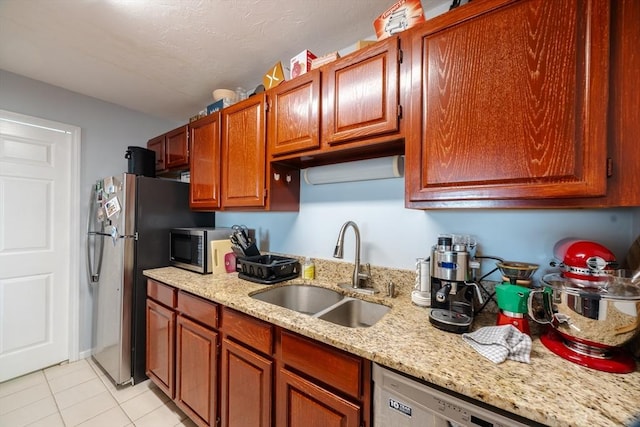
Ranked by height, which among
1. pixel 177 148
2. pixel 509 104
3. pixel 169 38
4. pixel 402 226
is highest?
pixel 169 38

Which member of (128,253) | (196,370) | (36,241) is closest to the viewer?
(196,370)

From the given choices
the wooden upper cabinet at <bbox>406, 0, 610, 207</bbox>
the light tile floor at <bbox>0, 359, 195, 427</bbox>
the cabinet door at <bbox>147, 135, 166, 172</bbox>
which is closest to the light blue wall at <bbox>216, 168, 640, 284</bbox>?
the wooden upper cabinet at <bbox>406, 0, 610, 207</bbox>

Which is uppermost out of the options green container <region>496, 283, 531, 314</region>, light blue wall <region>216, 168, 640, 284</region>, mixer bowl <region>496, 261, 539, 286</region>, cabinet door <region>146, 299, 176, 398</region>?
light blue wall <region>216, 168, 640, 284</region>

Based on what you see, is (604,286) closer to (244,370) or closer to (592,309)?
(592,309)

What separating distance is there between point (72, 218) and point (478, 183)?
10.3ft

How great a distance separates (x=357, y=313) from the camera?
53.2 inches

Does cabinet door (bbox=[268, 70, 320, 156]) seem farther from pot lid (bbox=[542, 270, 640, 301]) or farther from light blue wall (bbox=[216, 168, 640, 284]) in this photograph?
pot lid (bbox=[542, 270, 640, 301])

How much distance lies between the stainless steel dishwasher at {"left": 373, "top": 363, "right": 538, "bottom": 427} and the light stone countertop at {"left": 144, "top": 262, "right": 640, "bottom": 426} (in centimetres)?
5

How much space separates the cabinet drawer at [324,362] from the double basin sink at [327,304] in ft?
0.59

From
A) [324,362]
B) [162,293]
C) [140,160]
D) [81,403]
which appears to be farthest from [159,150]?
[324,362]

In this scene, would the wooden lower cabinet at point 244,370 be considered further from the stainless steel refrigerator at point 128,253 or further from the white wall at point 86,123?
the white wall at point 86,123

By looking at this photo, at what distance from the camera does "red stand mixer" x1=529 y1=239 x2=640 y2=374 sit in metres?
0.67

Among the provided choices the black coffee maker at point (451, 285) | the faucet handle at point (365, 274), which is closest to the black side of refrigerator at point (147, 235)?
the faucet handle at point (365, 274)

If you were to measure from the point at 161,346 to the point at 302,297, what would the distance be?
1088 millimetres
